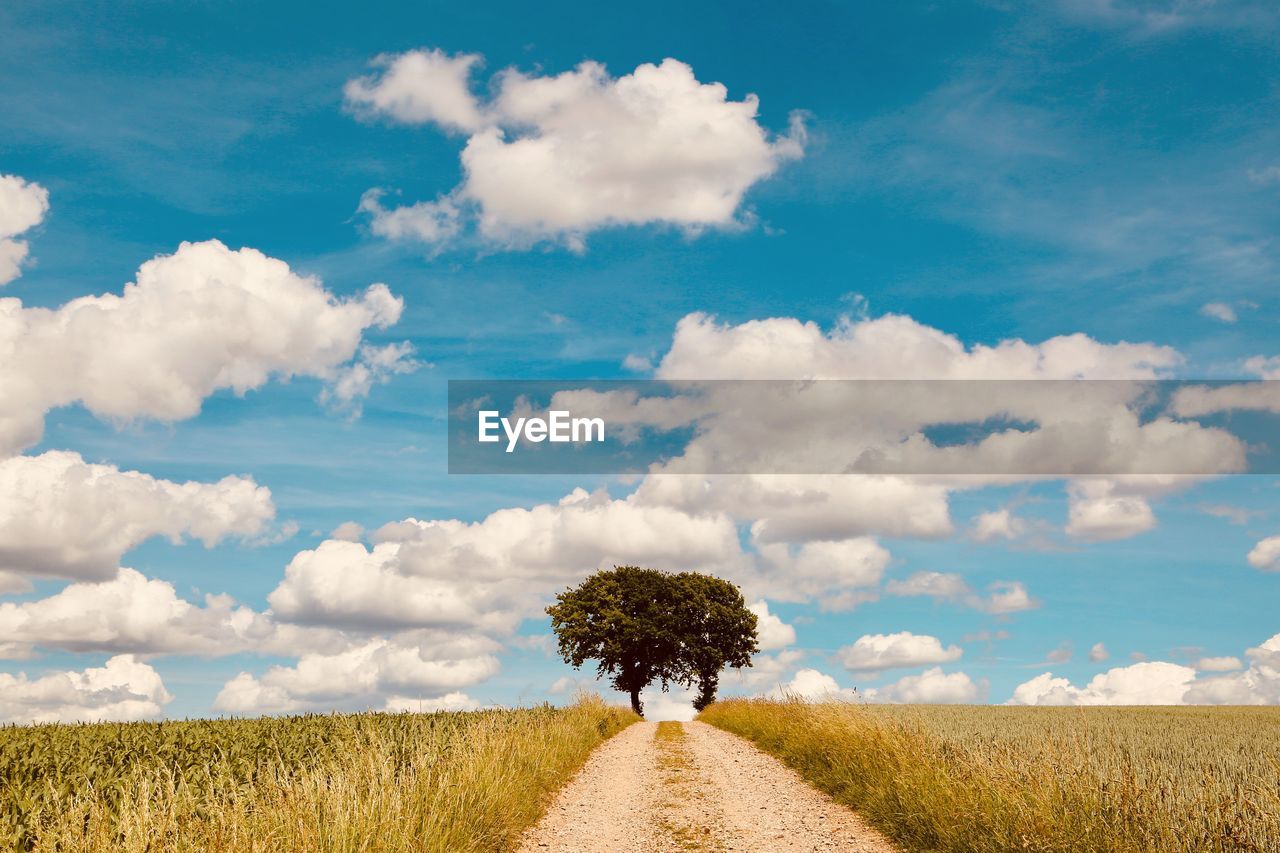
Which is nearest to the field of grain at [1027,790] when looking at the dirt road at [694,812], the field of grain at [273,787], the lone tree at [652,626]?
the dirt road at [694,812]

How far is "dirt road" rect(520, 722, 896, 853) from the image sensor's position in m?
12.4

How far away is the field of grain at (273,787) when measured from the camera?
8.35m

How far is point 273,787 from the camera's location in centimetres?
1091

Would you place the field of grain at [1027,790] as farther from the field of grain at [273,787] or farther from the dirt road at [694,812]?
the field of grain at [273,787]

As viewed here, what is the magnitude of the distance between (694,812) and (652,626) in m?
42.8

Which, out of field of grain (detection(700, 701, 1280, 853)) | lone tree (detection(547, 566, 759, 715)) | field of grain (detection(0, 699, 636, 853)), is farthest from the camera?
lone tree (detection(547, 566, 759, 715))

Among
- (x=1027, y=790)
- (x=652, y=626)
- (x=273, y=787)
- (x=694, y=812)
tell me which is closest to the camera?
(x=1027, y=790)

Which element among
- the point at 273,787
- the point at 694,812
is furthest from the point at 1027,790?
the point at 273,787

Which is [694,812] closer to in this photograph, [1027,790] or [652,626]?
[1027,790]

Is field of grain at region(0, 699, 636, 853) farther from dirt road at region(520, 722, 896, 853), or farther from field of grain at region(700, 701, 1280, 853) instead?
field of grain at region(700, 701, 1280, 853)

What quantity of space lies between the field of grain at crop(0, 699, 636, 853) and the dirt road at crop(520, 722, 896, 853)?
725mm

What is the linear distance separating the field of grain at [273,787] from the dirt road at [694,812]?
725 mm

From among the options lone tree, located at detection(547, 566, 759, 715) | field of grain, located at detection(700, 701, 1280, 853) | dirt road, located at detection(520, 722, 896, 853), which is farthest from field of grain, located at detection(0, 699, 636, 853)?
lone tree, located at detection(547, 566, 759, 715)

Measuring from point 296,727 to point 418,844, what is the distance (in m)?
14.0
